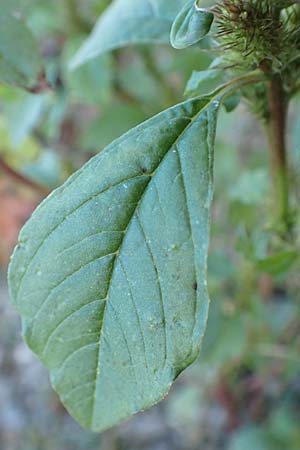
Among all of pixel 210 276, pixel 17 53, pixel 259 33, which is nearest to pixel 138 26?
pixel 17 53

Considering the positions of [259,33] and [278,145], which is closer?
[259,33]

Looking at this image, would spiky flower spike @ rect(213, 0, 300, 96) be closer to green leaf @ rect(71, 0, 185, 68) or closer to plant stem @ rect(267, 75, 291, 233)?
plant stem @ rect(267, 75, 291, 233)

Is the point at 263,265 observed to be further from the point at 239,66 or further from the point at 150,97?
the point at 150,97

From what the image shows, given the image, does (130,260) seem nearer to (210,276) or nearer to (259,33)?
(259,33)

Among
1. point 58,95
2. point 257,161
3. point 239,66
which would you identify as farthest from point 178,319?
point 257,161

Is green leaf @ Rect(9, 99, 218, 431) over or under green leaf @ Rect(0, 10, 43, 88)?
under

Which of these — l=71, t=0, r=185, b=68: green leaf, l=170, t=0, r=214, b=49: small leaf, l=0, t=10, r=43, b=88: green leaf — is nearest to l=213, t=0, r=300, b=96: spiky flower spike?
l=170, t=0, r=214, b=49: small leaf

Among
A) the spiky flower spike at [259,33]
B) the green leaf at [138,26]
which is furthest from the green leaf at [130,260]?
the green leaf at [138,26]
